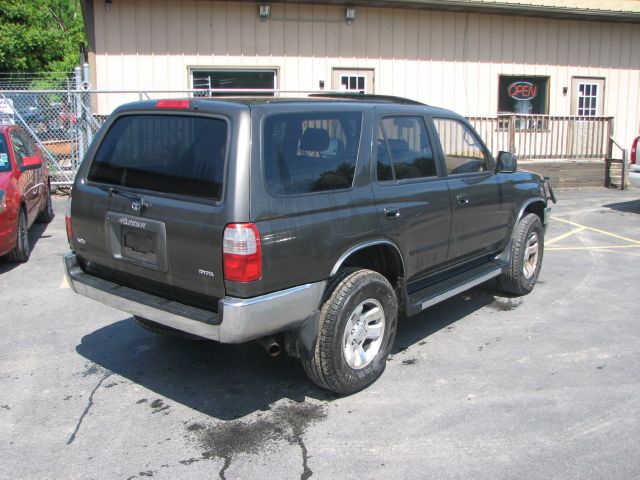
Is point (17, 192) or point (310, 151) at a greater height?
point (310, 151)

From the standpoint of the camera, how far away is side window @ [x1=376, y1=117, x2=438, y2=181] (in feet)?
14.8

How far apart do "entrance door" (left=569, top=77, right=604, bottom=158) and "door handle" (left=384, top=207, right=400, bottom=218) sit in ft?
39.9

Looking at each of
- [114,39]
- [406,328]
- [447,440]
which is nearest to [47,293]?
[406,328]

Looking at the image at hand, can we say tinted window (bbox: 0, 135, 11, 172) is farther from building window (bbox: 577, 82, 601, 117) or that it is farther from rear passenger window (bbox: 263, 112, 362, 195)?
building window (bbox: 577, 82, 601, 117)

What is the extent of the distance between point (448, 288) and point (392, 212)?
3.45ft

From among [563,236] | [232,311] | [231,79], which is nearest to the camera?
[232,311]

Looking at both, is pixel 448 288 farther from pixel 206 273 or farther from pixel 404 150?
pixel 206 273

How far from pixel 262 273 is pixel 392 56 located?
39.0 feet

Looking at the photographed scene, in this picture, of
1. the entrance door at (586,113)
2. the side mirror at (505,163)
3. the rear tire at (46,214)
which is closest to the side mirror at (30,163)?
the rear tire at (46,214)

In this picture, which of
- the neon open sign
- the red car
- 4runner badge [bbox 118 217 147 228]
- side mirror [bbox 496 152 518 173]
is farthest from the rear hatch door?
the neon open sign

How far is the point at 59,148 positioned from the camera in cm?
1285

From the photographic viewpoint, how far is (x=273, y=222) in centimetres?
362

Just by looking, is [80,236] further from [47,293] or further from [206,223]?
[47,293]

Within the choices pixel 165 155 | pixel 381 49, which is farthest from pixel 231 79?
pixel 165 155
